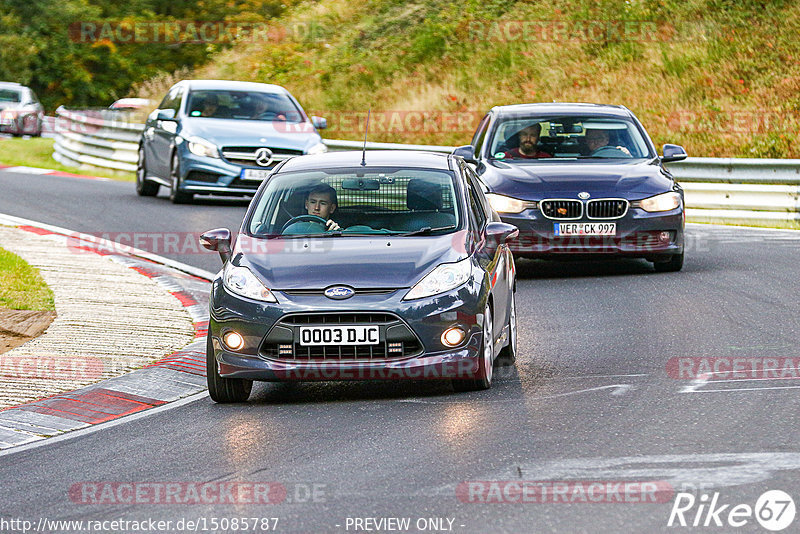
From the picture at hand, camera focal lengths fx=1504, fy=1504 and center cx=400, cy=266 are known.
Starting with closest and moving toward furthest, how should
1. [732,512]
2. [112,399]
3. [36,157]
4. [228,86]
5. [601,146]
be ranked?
1. [732,512]
2. [112,399]
3. [601,146]
4. [228,86]
5. [36,157]

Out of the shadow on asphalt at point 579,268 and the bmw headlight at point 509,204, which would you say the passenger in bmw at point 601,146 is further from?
the bmw headlight at point 509,204

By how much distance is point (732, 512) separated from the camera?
593cm

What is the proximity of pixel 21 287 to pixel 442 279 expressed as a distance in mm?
5501

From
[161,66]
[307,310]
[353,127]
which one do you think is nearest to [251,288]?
[307,310]

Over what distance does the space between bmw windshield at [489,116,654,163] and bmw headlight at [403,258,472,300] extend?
6.31 m

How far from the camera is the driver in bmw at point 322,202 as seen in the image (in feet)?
32.4

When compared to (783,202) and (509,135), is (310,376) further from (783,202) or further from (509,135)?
(783,202)

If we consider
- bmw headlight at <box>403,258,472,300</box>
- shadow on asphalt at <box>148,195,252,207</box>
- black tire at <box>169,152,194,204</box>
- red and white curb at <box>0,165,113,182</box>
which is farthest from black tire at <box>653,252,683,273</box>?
red and white curb at <box>0,165,113,182</box>

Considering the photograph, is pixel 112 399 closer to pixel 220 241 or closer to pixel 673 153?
pixel 220 241

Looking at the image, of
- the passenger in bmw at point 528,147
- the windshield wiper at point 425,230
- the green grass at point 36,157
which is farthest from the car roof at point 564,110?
the green grass at point 36,157

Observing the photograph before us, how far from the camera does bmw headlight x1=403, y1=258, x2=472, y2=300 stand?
8.78 meters

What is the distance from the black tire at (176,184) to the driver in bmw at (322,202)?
11.5 metres

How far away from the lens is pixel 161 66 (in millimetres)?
70812

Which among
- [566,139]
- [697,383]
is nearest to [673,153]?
[566,139]
